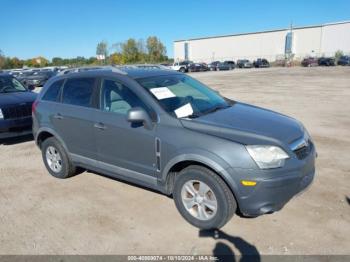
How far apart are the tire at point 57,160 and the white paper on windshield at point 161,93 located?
196 cm

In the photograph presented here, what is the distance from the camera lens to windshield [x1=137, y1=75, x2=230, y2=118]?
3945mm

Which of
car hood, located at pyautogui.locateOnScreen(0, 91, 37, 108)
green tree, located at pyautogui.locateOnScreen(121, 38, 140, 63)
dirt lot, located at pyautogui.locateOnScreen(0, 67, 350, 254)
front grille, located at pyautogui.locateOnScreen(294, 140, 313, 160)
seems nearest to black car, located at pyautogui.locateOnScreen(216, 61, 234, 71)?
green tree, located at pyautogui.locateOnScreen(121, 38, 140, 63)

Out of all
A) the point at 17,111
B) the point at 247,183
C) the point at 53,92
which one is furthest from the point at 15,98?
the point at 247,183

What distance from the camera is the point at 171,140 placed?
3619 millimetres

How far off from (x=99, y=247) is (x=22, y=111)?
4.99 metres

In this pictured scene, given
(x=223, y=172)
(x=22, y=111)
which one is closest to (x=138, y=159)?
(x=223, y=172)

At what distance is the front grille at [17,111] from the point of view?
23.0 ft

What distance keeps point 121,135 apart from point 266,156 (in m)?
1.83

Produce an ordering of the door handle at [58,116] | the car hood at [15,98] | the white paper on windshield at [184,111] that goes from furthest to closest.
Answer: the car hood at [15,98]
the door handle at [58,116]
the white paper on windshield at [184,111]

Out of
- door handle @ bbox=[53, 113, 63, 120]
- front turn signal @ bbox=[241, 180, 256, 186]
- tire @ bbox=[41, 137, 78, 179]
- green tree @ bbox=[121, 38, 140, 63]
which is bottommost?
tire @ bbox=[41, 137, 78, 179]

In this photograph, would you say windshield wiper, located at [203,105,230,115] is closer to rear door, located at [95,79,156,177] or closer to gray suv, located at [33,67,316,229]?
gray suv, located at [33,67,316,229]

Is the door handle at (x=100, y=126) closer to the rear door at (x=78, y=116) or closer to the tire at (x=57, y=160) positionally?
the rear door at (x=78, y=116)

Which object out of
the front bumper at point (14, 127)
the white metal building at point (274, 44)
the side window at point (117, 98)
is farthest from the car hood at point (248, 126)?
the white metal building at point (274, 44)

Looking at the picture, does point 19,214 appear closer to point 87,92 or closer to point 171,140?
point 87,92
